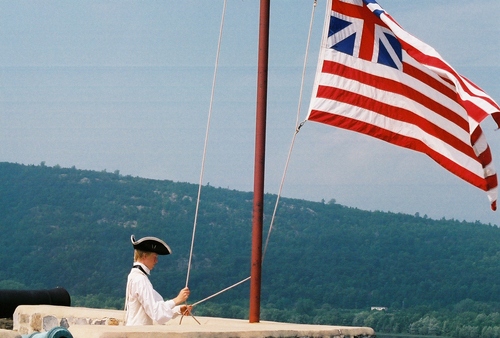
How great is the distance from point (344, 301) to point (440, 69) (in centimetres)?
6476

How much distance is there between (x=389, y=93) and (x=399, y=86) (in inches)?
4.7

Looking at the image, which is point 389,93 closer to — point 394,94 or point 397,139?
point 394,94

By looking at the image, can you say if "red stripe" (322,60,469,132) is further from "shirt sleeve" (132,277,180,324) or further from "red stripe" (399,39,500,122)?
"shirt sleeve" (132,277,180,324)

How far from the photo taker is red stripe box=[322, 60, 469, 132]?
7.82 m

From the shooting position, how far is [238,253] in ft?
254

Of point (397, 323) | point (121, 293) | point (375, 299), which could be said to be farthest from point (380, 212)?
point (397, 323)

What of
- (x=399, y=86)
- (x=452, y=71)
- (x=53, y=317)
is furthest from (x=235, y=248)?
(x=452, y=71)

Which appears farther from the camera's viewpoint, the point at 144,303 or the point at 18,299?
the point at 18,299

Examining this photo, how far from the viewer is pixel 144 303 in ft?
19.3

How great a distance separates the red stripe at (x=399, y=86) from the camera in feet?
25.7

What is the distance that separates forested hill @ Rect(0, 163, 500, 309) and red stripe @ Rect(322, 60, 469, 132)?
54.4 m

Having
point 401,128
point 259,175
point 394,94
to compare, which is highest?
point 394,94

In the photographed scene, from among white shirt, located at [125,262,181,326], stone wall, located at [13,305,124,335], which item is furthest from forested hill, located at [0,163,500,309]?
white shirt, located at [125,262,181,326]

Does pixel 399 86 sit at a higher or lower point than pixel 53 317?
higher
